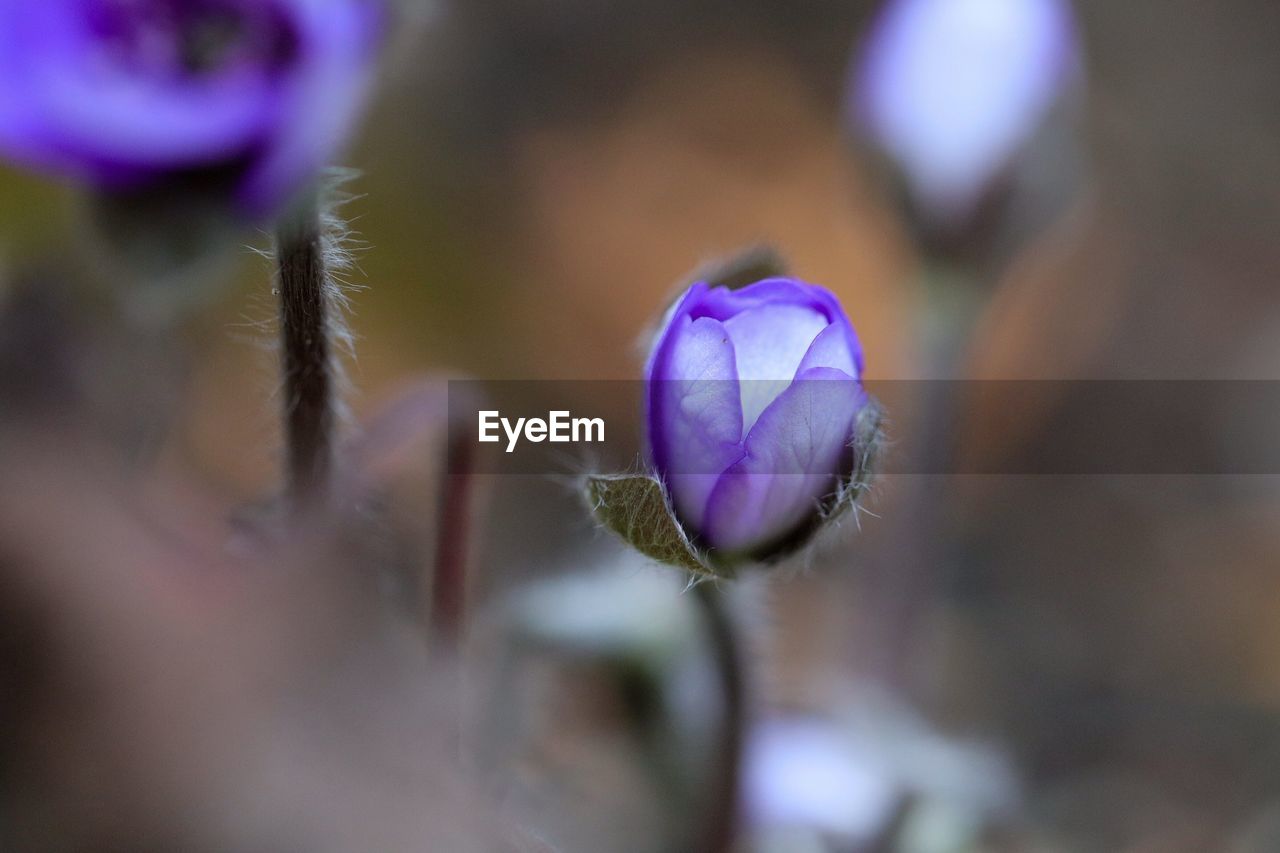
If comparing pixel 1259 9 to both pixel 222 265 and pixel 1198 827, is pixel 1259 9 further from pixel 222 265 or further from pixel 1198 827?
pixel 222 265

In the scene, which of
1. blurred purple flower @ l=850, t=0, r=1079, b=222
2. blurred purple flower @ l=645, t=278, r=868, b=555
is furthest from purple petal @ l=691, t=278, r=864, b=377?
blurred purple flower @ l=850, t=0, r=1079, b=222

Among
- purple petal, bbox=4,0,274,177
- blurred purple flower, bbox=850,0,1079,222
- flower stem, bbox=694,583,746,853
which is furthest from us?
blurred purple flower, bbox=850,0,1079,222

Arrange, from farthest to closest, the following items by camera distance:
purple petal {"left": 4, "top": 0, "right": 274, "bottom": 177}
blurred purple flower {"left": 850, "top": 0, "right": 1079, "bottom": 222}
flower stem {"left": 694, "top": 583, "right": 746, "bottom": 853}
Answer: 1. blurred purple flower {"left": 850, "top": 0, "right": 1079, "bottom": 222}
2. flower stem {"left": 694, "top": 583, "right": 746, "bottom": 853}
3. purple petal {"left": 4, "top": 0, "right": 274, "bottom": 177}

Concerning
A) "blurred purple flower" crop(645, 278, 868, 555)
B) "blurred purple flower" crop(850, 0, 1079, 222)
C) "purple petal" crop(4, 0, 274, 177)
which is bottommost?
"blurred purple flower" crop(645, 278, 868, 555)

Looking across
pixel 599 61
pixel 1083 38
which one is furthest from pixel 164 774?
pixel 1083 38

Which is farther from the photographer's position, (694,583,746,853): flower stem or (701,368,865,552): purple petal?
(694,583,746,853): flower stem

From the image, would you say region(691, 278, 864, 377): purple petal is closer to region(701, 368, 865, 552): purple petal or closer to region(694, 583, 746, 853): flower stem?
region(701, 368, 865, 552): purple petal
